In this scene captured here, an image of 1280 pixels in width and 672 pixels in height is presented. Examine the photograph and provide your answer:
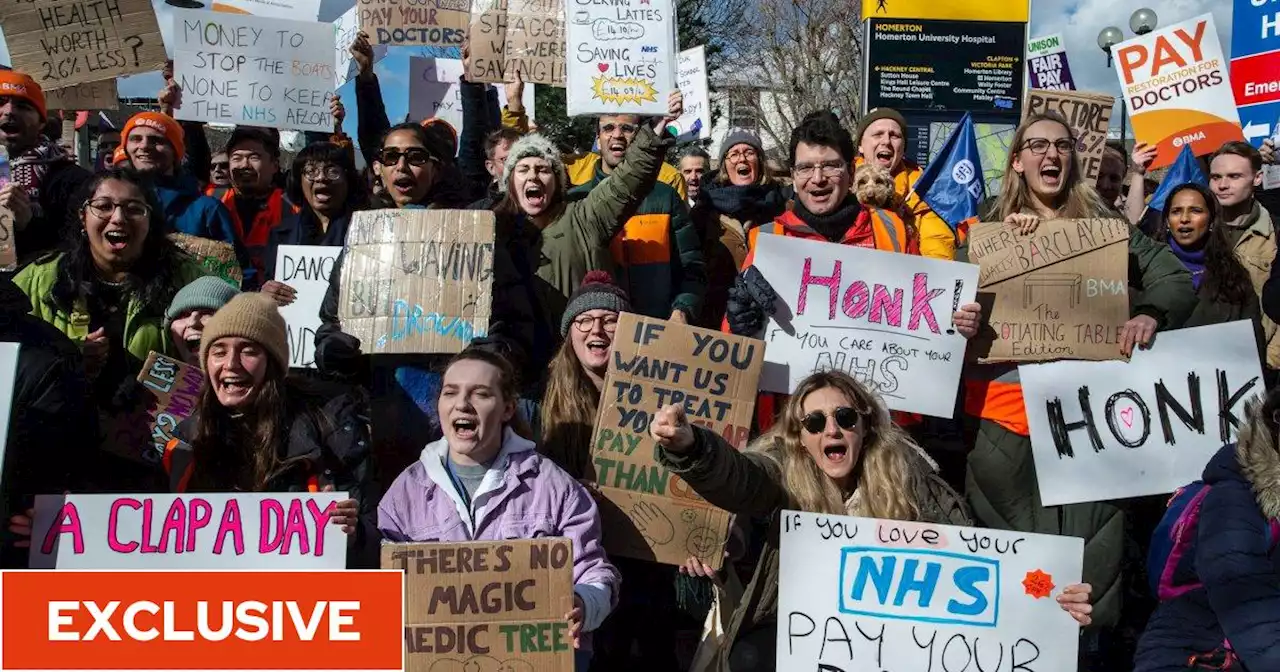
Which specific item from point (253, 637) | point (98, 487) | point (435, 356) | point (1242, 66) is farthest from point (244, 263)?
point (1242, 66)

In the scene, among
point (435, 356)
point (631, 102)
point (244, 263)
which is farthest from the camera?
point (631, 102)

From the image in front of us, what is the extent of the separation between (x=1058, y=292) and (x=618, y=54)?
3.30 m

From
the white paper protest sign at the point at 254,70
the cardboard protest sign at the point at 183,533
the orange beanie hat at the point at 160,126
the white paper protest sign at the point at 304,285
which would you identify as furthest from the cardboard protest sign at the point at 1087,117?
the cardboard protest sign at the point at 183,533

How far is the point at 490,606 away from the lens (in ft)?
12.3

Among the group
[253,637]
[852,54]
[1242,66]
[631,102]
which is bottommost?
[253,637]

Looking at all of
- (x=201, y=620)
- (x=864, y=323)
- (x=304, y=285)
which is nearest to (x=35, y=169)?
(x=304, y=285)

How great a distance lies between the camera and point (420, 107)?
10.1 metres

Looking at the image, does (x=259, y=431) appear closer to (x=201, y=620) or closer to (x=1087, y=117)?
(x=201, y=620)

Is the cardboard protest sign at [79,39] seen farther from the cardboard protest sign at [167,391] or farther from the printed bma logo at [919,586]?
the printed bma logo at [919,586]

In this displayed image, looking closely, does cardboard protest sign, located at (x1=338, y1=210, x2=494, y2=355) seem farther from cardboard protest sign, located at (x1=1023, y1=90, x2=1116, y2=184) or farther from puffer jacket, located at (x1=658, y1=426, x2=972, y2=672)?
cardboard protest sign, located at (x1=1023, y1=90, x2=1116, y2=184)

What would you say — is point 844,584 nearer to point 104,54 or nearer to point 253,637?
point 253,637

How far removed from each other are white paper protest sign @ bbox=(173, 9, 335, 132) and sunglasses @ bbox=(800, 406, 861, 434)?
475 centimetres

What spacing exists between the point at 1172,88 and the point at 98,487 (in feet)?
24.0

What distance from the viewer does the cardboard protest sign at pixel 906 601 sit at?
3891mm
